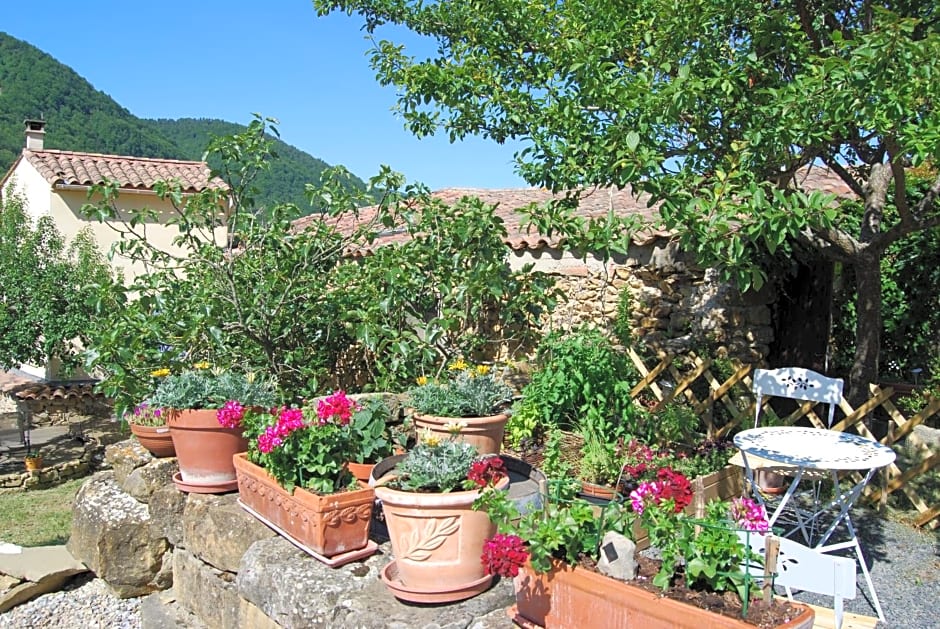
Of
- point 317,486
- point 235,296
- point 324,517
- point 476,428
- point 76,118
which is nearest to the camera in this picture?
point 324,517

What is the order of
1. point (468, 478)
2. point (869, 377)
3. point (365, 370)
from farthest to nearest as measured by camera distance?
point (365, 370) → point (869, 377) → point (468, 478)

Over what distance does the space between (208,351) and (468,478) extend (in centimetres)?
360

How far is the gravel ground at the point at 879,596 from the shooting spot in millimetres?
3686

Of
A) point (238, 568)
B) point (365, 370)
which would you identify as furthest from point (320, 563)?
point (365, 370)

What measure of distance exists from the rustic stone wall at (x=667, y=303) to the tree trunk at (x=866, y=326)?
6.07ft

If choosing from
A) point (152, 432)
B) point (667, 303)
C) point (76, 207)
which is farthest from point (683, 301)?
point (76, 207)

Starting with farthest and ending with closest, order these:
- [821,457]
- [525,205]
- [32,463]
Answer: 1. [32,463]
2. [525,205]
3. [821,457]

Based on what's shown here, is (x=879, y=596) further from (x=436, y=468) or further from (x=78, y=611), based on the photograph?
(x=78, y=611)

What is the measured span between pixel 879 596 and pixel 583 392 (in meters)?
2.15

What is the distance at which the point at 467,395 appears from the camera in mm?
4445

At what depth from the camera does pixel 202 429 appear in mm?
4516

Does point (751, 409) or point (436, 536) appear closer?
point (436, 536)

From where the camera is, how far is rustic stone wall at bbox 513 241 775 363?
7.84 m

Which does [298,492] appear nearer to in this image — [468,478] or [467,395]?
[468,478]
